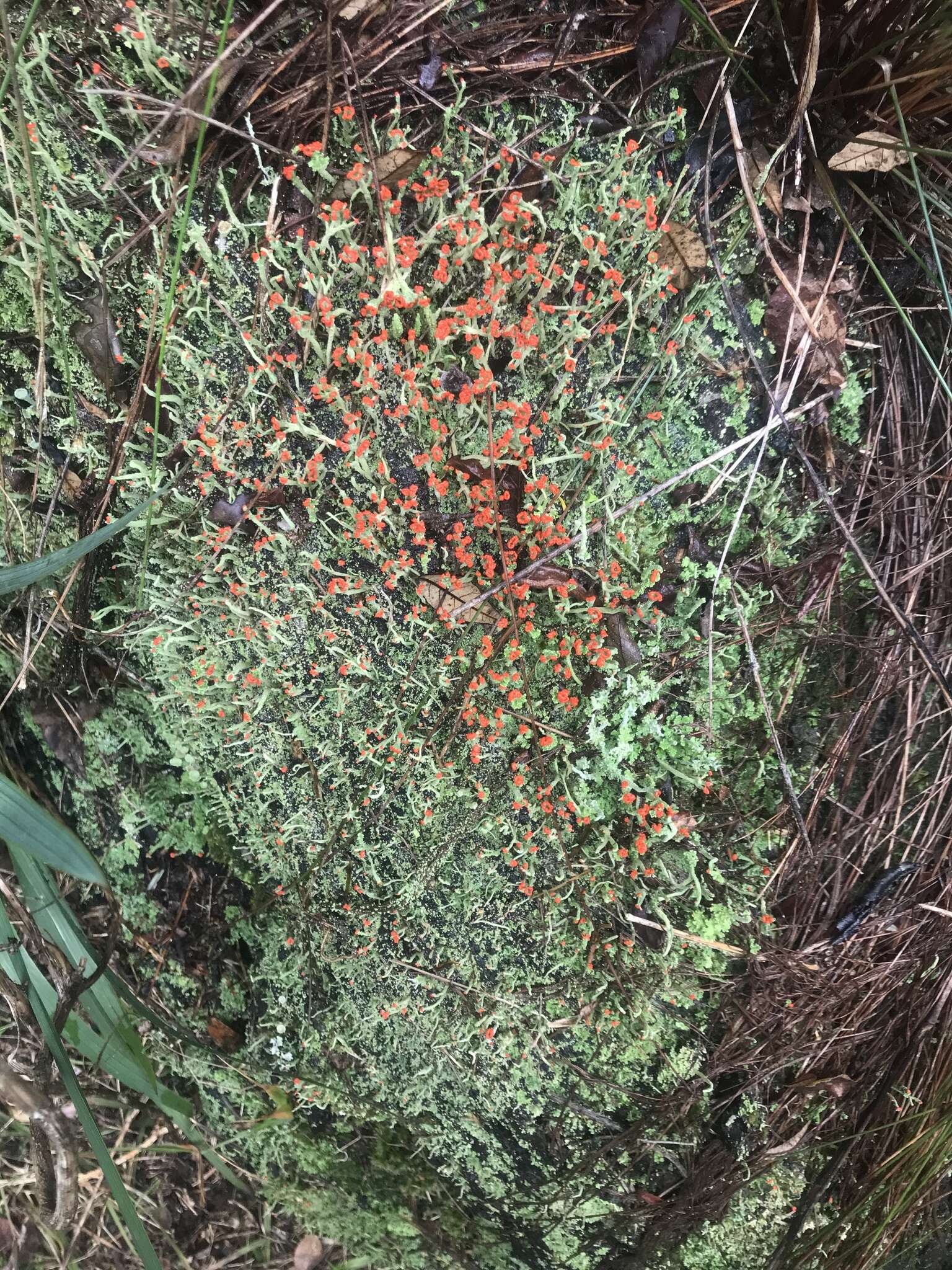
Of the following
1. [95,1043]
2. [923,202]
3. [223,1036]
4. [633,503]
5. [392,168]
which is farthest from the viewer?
[223,1036]

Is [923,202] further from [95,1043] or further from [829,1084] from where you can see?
[95,1043]

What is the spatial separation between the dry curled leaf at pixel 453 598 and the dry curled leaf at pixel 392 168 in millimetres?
882

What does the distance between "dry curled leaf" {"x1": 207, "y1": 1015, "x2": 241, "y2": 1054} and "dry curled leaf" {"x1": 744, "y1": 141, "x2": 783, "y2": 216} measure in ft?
9.23

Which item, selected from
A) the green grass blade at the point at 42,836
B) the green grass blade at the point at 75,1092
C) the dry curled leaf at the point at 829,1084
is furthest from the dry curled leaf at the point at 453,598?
the dry curled leaf at the point at 829,1084

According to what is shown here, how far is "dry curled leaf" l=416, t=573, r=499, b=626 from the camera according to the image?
170cm

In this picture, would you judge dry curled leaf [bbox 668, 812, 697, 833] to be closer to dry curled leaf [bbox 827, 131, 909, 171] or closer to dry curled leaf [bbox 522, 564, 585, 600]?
dry curled leaf [bbox 522, 564, 585, 600]

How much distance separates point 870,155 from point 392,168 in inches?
40.8

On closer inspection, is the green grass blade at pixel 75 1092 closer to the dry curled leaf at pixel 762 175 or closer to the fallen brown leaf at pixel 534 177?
the fallen brown leaf at pixel 534 177

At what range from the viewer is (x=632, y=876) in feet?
5.80

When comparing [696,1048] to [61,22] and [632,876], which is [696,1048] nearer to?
[632,876]

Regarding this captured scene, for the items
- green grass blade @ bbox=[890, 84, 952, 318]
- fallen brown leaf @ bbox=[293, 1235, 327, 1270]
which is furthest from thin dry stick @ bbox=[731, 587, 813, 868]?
fallen brown leaf @ bbox=[293, 1235, 327, 1270]

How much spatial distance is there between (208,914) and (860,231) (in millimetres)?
2635

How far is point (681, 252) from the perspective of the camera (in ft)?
5.23

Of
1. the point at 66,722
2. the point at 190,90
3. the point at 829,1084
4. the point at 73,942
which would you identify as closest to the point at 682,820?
the point at 829,1084
